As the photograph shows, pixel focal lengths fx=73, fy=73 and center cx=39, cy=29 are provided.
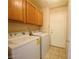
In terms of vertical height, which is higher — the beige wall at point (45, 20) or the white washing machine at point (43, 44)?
the beige wall at point (45, 20)

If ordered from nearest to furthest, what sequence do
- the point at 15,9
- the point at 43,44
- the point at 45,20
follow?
the point at 15,9, the point at 43,44, the point at 45,20

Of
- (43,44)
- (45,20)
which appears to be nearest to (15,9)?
(43,44)

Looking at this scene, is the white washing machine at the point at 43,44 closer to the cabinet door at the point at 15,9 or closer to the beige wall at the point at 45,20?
the cabinet door at the point at 15,9

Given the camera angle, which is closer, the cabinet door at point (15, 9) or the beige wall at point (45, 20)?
→ the cabinet door at point (15, 9)

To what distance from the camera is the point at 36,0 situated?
3.23 meters

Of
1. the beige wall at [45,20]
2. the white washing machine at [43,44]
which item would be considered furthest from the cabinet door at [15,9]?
the beige wall at [45,20]

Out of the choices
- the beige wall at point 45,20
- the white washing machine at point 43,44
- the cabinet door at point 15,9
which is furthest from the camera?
the beige wall at point 45,20

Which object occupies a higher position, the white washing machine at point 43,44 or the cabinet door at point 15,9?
the cabinet door at point 15,9

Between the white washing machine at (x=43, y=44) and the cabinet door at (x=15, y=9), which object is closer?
the cabinet door at (x=15, y=9)

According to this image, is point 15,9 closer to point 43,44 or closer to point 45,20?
point 43,44

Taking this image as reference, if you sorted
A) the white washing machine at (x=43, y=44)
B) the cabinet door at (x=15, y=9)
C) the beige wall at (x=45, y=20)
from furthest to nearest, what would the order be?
the beige wall at (x=45, y=20)
the white washing machine at (x=43, y=44)
the cabinet door at (x=15, y=9)

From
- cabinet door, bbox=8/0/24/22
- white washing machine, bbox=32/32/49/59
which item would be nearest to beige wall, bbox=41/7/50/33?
white washing machine, bbox=32/32/49/59
